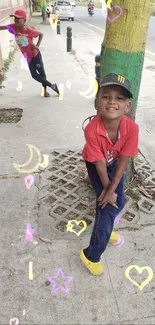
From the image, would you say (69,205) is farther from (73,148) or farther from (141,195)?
(73,148)

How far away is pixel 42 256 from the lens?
2443 millimetres

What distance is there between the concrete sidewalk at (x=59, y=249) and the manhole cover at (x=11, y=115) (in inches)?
16.1

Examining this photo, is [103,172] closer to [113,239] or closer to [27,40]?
[113,239]

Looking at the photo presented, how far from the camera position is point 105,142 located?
1.92 meters

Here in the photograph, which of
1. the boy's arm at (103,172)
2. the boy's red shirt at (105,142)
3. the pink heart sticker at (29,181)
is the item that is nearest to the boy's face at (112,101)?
the boy's red shirt at (105,142)

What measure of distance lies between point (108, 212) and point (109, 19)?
1638 mm

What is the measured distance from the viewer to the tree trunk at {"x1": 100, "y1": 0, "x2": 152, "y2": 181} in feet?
8.13

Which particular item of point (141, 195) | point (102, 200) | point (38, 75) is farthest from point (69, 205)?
point (38, 75)

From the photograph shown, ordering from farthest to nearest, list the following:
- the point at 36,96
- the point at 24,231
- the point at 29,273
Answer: the point at 36,96
the point at 24,231
the point at 29,273

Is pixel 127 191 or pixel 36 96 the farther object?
pixel 36 96

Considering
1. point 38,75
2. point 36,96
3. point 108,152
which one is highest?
point 108,152

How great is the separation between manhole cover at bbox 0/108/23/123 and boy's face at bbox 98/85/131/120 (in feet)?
10.8

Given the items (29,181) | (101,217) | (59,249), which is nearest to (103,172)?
(101,217)

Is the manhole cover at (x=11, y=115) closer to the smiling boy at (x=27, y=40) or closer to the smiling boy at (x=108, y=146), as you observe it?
the smiling boy at (x=27, y=40)
